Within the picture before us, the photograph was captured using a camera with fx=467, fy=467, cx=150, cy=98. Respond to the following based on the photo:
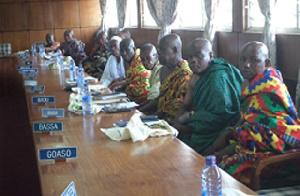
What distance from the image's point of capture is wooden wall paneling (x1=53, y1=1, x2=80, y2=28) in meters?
11.7

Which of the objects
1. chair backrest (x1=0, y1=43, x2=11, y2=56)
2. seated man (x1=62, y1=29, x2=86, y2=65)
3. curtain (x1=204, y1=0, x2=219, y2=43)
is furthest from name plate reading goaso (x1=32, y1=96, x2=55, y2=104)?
chair backrest (x1=0, y1=43, x2=11, y2=56)

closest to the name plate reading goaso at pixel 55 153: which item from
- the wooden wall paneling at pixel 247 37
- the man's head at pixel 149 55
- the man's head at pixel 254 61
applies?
the man's head at pixel 254 61

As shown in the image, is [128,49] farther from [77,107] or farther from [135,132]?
[135,132]

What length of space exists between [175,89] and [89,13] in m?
8.62

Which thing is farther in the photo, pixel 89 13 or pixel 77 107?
pixel 89 13

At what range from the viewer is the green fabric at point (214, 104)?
3107 mm

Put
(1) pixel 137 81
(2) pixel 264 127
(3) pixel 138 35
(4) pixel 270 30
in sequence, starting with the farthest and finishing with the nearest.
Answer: (3) pixel 138 35
(1) pixel 137 81
(4) pixel 270 30
(2) pixel 264 127

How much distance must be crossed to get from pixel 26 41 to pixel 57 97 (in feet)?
27.7

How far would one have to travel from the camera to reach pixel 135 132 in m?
2.25

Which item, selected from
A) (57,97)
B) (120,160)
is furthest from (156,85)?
(120,160)

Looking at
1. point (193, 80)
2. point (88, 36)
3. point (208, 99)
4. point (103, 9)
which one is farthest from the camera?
point (88, 36)

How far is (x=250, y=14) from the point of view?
5016 millimetres

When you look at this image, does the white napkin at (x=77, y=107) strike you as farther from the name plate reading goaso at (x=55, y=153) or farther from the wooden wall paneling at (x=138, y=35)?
the wooden wall paneling at (x=138, y=35)

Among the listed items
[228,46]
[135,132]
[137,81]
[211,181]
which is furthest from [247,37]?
[211,181]
